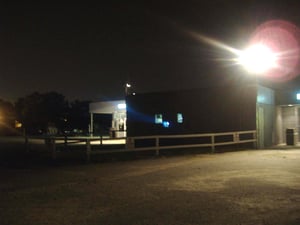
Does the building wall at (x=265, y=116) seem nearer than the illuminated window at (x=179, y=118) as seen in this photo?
Yes

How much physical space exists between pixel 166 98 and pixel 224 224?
80.2 feet

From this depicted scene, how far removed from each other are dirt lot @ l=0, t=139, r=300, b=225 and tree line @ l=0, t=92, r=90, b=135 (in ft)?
176

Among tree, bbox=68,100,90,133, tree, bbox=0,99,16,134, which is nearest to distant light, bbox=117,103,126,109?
tree, bbox=68,100,90,133

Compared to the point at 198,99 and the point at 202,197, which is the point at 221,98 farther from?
the point at 202,197

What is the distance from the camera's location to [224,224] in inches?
272

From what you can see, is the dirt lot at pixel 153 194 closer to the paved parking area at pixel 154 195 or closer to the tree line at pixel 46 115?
the paved parking area at pixel 154 195

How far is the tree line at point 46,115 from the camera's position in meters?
71.7

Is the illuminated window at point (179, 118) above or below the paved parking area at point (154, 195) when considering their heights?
above

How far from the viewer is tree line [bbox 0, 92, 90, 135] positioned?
7169cm

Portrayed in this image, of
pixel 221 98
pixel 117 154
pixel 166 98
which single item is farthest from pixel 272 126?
pixel 117 154

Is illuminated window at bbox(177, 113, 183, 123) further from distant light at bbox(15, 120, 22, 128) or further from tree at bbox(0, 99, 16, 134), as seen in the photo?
tree at bbox(0, 99, 16, 134)

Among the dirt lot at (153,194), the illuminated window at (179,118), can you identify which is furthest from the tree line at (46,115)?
the dirt lot at (153,194)

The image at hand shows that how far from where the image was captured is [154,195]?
9578 mm

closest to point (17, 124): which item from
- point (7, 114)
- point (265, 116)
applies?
point (7, 114)
